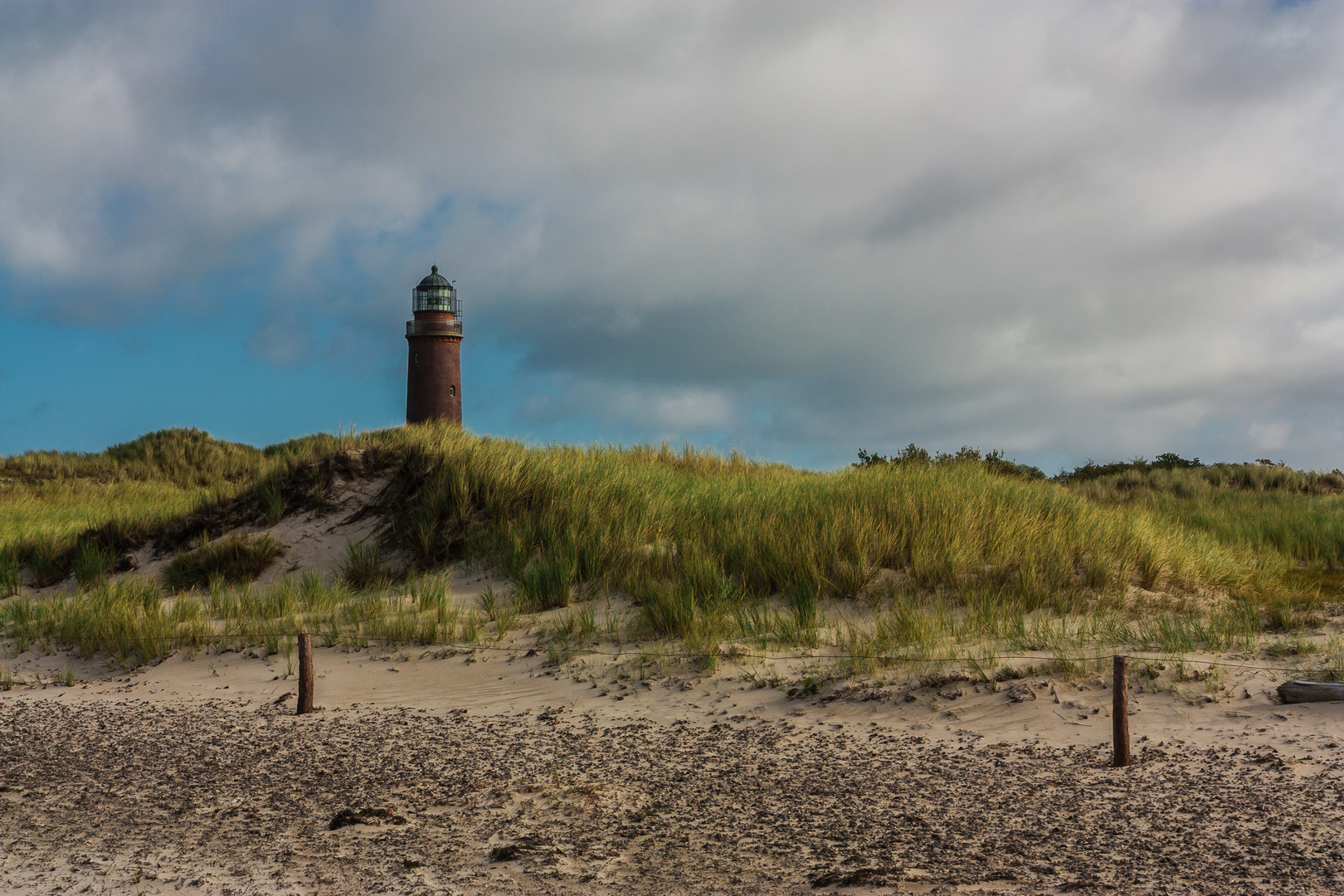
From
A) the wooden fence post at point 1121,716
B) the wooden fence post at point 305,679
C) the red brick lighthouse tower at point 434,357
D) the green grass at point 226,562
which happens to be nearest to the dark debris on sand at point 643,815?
the wooden fence post at point 1121,716

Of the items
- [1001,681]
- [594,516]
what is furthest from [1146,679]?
[594,516]

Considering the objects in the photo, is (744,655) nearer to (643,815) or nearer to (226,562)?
(643,815)

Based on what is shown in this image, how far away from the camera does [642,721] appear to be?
7.60 m

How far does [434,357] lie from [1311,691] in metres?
30.0

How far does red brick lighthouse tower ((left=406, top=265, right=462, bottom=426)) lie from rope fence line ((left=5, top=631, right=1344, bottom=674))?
23224 mm

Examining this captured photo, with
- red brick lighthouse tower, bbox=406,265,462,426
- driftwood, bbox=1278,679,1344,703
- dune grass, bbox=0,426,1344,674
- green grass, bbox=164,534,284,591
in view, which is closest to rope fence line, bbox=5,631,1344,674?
dune grass, bbox=0,426,1344,674

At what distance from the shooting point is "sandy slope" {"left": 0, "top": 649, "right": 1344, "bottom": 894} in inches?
195

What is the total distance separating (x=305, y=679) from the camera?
8367 millimetres

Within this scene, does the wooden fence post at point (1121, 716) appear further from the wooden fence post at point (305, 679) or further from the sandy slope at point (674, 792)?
the wooden fence post at point (305, 679)

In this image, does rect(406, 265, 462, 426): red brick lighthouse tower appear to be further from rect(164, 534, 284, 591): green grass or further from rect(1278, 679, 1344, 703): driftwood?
rect(1278, 679, 1344, 703): driftwood

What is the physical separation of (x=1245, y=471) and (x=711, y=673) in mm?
21589

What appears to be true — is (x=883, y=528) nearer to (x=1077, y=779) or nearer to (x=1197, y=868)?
(x=1077, y=779)

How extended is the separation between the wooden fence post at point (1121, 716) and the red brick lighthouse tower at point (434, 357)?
1137 inches

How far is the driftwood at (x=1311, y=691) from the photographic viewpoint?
6988mm
